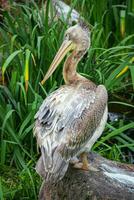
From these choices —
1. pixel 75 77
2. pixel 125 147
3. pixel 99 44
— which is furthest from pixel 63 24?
pixel 75 77

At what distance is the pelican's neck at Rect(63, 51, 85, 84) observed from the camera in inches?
212

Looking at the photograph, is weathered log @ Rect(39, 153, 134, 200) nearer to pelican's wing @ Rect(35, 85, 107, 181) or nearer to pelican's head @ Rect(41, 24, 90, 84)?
pelican's wing @ Rect(35, 85, 107, 181)

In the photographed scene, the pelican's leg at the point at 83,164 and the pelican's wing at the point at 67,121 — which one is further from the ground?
the pelican's wing at the point at 67,121

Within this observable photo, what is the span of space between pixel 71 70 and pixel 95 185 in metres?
1.03

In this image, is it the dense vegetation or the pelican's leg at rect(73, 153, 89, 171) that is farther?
the dense vegetation

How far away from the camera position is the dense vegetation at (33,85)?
6062 mm

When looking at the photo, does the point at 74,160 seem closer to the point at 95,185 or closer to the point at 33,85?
the point at 95,185

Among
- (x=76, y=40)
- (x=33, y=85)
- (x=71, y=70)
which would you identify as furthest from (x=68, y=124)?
(x=33, y=85)

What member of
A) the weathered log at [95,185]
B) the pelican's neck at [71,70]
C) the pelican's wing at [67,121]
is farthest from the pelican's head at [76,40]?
the weathered log at [95,185]

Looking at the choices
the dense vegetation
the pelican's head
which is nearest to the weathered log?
the dense vegetation

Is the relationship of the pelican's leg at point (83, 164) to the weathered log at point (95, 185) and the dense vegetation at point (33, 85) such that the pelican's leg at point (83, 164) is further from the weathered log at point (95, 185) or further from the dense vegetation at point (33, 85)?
the dense vegetation at point (33, 85)

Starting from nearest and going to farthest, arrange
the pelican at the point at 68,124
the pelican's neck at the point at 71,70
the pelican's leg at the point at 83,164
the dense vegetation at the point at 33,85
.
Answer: the pelican at the point at 68,124, the pelican's leg at the point at 83,164, the pelican's neck at the point at 71,70, the dense vegetation at the point at 33,85

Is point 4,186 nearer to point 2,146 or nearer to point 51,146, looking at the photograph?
point 2,146

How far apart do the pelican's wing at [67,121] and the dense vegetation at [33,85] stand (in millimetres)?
876
